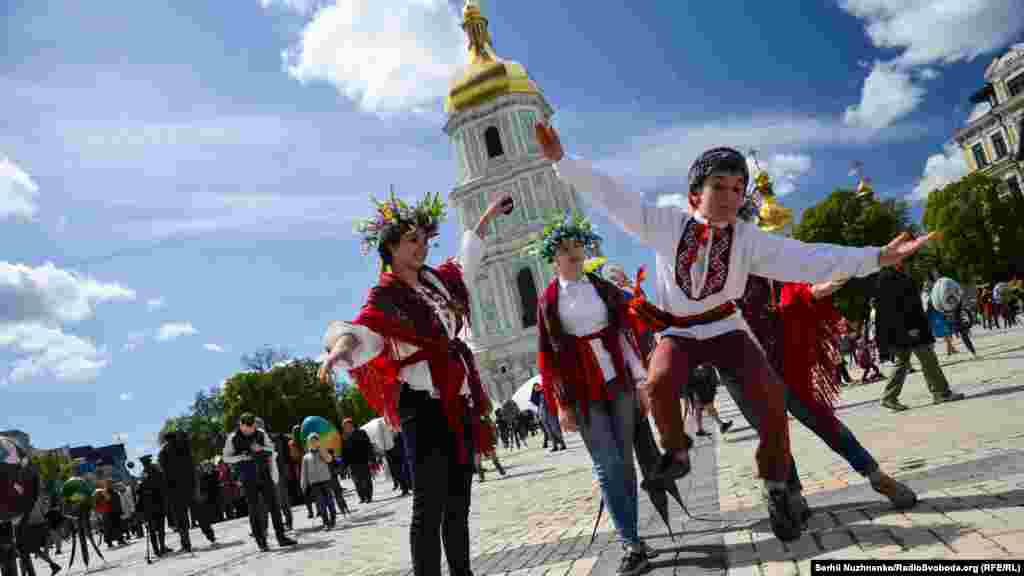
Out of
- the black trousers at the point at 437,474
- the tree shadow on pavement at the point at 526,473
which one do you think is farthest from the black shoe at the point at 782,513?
the tree shadow on pavement at the point at 526,473

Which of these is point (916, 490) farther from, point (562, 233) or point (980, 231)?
point (980, 231)

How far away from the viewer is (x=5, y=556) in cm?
1080

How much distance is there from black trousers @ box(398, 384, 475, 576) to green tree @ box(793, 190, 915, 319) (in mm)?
61463

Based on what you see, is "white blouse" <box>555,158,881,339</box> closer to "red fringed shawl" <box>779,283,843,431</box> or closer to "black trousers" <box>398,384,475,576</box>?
"red fringed shawl" <box>779,283,843,431</box>

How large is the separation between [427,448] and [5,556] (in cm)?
991

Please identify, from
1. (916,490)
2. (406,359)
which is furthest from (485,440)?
(916,490)

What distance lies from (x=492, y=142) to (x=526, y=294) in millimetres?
13155

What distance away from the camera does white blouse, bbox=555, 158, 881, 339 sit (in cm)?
370

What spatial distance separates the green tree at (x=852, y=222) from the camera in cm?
6200

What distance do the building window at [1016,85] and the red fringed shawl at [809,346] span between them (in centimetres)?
6682

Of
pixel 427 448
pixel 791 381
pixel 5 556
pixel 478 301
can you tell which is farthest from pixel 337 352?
pixel 478 301

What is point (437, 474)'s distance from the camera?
3.89m

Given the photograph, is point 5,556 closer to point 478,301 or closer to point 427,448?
point 427,448

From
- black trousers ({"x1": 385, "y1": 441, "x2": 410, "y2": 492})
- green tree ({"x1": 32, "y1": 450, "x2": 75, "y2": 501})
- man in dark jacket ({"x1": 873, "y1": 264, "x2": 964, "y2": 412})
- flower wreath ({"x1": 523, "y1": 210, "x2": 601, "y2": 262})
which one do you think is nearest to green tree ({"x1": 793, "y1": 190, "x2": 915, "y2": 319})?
black trousers ({"x1": 385, "y1": 441, "x2": 410, "y2": 492})
